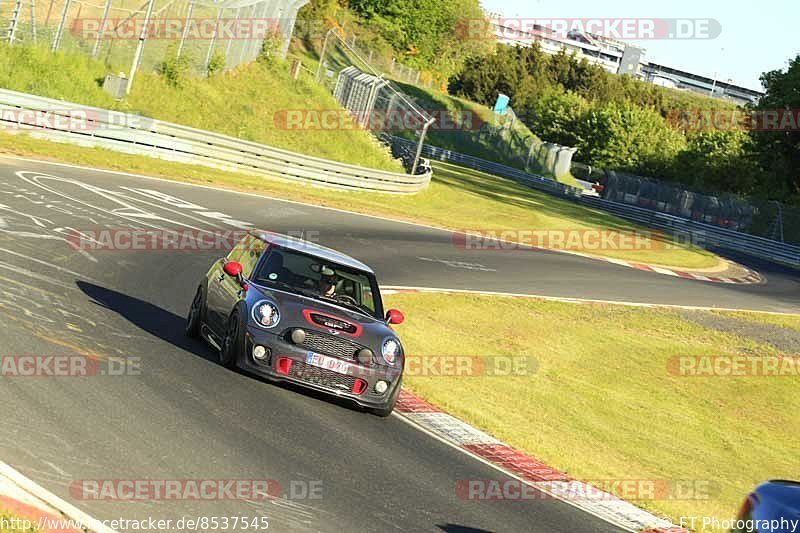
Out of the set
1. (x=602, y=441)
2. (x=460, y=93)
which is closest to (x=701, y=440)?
(x=602, y=441)

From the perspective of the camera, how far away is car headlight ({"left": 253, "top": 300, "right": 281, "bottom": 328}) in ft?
36.5

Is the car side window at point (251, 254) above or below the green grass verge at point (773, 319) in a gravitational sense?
above

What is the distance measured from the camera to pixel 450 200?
46.1 m

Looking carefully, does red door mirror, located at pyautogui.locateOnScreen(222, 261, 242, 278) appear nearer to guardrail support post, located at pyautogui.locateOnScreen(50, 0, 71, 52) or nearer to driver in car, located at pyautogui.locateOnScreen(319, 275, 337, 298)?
driver in car, located at pyautogui.locateOnScreen(319, 275, 337, 298)

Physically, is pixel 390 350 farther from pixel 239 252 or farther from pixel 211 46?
pixel 211 46

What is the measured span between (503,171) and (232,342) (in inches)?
2456

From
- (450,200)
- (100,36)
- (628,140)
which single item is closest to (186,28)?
(100,36)

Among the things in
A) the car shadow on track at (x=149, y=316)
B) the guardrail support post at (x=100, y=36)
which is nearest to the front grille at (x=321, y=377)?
the car shadow on track at (x=149, y=316)

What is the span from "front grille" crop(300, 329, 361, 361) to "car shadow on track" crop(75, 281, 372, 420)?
0.72 meters

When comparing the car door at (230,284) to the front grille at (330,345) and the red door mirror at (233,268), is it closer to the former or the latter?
the red door mirror at (233,268)

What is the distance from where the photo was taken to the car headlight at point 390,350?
452 inches

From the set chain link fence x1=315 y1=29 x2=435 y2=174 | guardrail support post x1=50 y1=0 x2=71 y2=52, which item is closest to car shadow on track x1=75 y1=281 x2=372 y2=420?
guardrail support post x1=50 y1=0 x2=71 y2=52

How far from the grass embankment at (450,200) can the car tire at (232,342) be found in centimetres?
1506

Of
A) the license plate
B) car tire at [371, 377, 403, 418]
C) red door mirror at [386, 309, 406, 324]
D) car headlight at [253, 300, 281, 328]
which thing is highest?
red door mirror at [386, 309, 406, 324]
